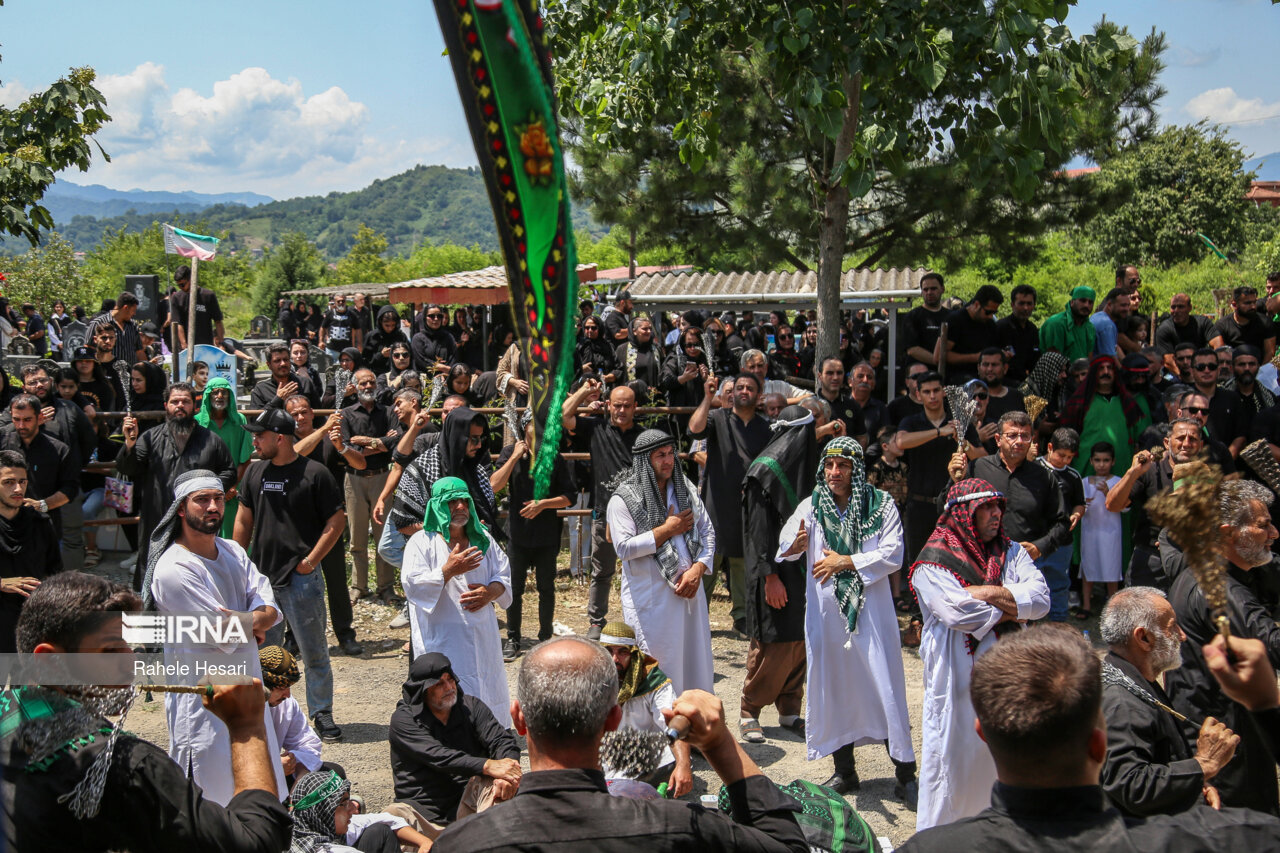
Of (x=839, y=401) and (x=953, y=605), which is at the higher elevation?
(x=839, y=401)

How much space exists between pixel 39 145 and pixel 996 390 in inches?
264

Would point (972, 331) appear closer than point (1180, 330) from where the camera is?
Yes

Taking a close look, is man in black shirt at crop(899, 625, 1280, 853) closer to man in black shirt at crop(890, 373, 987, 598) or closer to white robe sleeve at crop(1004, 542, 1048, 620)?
white robe sleeve at crop(1004, 542, 1048, 620)

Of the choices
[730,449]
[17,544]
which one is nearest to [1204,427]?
[730,449]

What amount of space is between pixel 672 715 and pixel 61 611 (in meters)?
1.45

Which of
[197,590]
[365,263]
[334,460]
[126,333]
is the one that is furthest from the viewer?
[365,263]

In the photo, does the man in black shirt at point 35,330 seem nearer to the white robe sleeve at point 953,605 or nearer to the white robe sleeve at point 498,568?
the white robe sleeve at point 498,568

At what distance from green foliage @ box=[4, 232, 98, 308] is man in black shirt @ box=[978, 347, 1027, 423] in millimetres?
24454

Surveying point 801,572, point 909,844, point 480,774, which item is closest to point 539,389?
point 909,844

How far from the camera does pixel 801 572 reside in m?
6.00

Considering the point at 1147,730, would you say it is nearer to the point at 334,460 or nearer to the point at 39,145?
the point at 334,460

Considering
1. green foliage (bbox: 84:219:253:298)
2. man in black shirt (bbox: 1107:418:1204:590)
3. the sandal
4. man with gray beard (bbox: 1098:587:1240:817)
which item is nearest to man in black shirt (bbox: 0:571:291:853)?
man with gray beard (bbox: 1098:587:1240:817)

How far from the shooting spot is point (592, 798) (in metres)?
2.22

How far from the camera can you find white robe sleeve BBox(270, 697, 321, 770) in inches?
178
